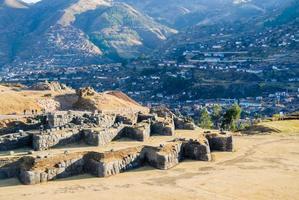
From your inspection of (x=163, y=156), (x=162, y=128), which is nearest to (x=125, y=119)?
(x=162, y=128)

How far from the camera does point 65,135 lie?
127ft

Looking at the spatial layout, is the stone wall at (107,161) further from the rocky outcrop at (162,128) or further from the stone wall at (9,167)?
the rocky outcrop at (162,128)

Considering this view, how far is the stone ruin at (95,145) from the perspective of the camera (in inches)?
1336

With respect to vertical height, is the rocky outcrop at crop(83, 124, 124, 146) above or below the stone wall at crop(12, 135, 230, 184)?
above

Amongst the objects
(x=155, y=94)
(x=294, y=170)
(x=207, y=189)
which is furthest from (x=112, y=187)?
(x=155, y=94)

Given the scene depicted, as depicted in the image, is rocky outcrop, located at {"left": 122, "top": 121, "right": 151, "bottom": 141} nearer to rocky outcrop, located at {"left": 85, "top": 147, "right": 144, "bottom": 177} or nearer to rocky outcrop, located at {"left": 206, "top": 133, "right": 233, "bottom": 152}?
rocky outcrop, located at {"left": 85, "top": 147, "right": 144, "bottom": 177}

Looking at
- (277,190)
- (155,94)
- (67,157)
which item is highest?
(155,94)

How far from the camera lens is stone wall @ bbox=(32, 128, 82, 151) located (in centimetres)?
3709

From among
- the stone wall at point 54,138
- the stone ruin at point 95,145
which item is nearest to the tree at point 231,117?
the stone ruin at point 95,145

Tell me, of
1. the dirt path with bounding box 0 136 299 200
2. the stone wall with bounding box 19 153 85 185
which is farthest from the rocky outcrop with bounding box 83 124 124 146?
the dirt path with bounding box 0 136 299 200

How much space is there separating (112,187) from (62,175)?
3.88 m

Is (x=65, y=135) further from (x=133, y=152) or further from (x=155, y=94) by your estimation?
(x=155, y=94)

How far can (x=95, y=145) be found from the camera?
128 ft

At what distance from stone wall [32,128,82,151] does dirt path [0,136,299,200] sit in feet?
13.3
